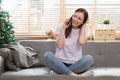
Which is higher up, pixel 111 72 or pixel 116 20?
pixel 116 20

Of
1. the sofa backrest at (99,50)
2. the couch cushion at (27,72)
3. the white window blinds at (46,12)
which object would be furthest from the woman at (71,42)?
the white window blinds at (46,12)

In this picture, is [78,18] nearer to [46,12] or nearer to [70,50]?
[70,50]

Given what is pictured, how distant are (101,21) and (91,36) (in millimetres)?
350

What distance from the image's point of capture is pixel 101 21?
4246 millimetres

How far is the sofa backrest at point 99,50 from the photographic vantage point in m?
3.47


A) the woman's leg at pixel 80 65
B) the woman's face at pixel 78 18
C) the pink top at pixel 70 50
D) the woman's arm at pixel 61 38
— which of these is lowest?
the woman's leg at pixel 80 65

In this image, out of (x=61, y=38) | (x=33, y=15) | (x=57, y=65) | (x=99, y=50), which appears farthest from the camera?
(x=33, y=15)

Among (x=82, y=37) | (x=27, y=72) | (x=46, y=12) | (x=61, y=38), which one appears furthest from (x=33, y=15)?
(x=27, y=72)

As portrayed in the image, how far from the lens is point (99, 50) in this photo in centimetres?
351

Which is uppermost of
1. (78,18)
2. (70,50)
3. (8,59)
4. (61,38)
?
(78,18)

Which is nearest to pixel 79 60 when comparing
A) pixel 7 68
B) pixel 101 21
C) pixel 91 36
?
pixel 7 68

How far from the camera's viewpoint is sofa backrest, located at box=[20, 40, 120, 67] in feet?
11.4

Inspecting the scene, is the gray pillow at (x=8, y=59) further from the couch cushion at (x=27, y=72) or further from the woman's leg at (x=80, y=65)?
the woman's leg at (x=80, y=65)

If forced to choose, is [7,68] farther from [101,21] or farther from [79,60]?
[101,21]
